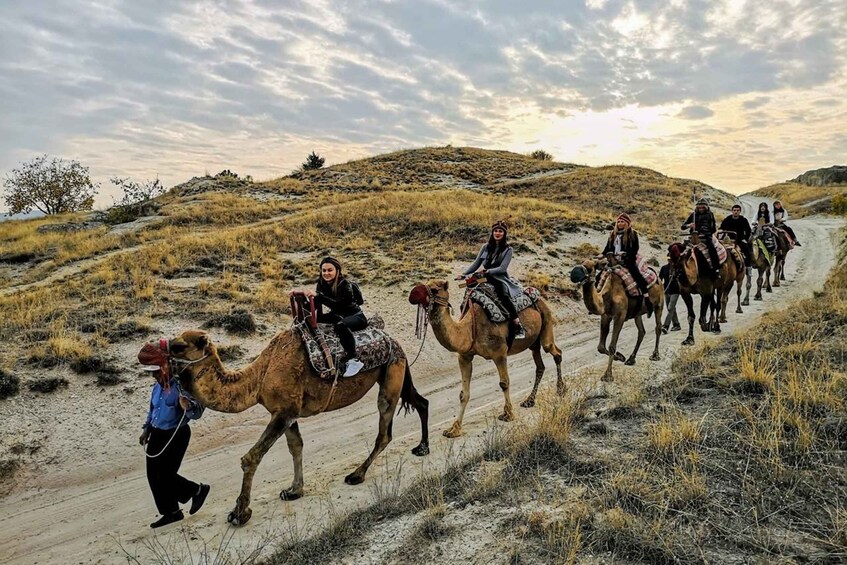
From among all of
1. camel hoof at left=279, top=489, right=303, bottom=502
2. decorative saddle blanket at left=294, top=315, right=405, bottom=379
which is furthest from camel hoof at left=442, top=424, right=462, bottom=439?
camel hoof at left=279, top=489, right=303, bottom=502

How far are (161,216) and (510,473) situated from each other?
3217cm

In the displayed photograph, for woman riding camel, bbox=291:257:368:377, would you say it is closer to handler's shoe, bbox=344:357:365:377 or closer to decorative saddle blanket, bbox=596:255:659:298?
handler's shoe, bbox=344:357:365:377

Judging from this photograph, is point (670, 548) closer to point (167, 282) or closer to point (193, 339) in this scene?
point (193, 339)

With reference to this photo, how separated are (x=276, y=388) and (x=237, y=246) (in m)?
16.5

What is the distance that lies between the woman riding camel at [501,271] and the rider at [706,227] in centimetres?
658

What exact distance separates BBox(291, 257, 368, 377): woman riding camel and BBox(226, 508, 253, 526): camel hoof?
6.09ft

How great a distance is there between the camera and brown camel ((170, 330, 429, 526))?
5.45 metres

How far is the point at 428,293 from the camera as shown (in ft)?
23.0

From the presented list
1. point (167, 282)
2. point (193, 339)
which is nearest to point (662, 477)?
point (193, 339)

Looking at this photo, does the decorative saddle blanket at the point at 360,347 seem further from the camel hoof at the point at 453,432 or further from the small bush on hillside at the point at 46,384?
the small bush on hillside at the point at 46,384

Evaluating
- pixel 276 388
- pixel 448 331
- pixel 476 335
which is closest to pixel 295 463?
pixel 276 388

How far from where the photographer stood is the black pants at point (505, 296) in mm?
8523

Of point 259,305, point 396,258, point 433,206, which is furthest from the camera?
point 433,206

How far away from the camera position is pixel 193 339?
17.7 ft
